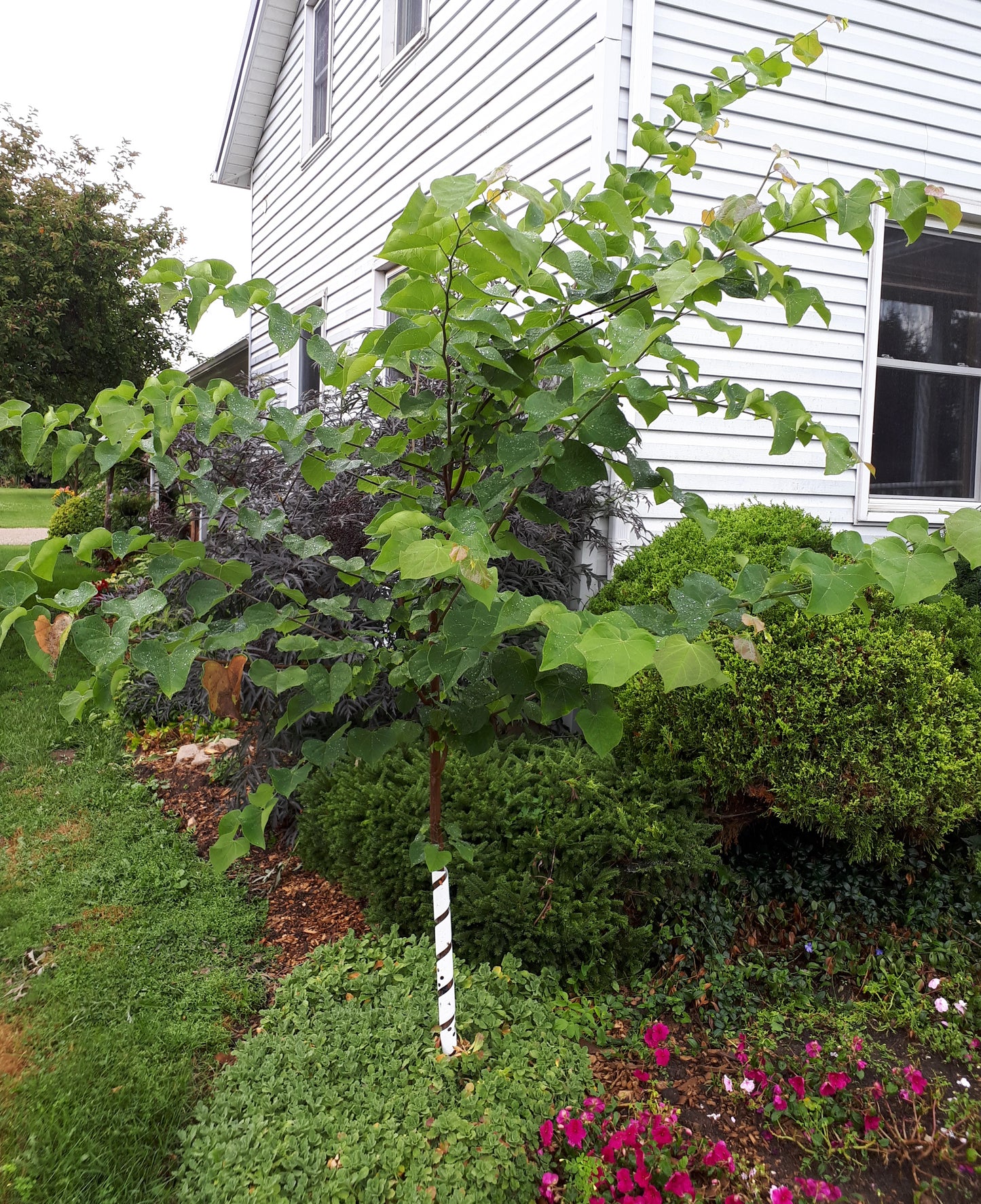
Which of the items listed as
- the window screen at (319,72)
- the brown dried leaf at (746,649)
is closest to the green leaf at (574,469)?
the brown dried leaf at (746,649)

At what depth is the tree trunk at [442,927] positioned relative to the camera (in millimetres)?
1943

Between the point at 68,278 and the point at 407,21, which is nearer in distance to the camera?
the point at 407,21

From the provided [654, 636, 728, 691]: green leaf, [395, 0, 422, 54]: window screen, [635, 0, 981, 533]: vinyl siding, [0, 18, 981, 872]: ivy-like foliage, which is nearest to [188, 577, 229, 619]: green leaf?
[0, 18, 981, 872]: ivy-like foliage

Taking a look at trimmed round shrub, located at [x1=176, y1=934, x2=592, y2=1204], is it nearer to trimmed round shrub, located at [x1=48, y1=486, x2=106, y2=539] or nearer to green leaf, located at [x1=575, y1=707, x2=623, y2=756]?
green leaf, located at [x1=575, y1=707, x2=623, y2=756]

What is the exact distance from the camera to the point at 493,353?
3.98 feet

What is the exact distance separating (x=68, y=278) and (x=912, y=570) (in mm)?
15146

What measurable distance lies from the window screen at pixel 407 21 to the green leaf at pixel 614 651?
21.1ft

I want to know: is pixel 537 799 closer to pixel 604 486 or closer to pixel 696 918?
pixel 696 918

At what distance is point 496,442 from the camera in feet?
4.31

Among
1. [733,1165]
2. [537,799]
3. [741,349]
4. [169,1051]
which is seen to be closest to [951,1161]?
[733,1165]

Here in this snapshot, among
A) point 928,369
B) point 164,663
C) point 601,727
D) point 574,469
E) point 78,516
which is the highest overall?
point 928,369

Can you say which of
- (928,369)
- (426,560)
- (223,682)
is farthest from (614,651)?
(928,369)

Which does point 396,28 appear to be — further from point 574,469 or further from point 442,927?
point 442,927

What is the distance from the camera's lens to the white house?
402 cm
